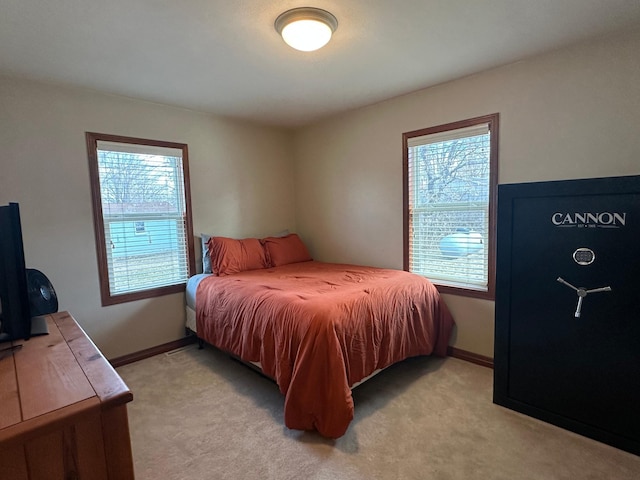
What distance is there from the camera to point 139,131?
3.07 metres

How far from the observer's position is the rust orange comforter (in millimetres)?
1915

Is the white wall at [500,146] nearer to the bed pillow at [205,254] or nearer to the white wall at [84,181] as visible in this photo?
the white wall at [84,181]

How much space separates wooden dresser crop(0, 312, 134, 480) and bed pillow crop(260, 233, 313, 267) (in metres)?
2.60

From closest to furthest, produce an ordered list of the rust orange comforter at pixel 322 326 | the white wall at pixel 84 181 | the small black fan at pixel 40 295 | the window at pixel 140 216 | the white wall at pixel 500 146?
the small black fan at pixel 40 295, the rust orange comforter at pixel 322 326, the white wall at pixel 500 146, the white wall at pixel 84 181, the window at pixel 140 216

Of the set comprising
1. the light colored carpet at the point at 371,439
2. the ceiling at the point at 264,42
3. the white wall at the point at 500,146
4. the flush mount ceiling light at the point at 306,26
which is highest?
the ceiling at the point at 264,42

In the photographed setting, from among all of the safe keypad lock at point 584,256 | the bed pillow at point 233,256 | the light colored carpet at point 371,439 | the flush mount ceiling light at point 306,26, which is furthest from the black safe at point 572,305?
the bed pillow at point 233,256

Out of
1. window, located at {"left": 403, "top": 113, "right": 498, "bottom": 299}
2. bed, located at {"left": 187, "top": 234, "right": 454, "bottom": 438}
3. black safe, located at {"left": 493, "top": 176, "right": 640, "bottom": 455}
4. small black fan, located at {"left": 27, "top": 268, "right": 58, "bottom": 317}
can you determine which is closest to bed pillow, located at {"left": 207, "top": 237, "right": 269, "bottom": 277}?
bed, located at {"left": 187, "top": 234, "right": 454, "bottom": 438}

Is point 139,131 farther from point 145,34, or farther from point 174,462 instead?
point 174,462

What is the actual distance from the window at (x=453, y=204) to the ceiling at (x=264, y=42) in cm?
52

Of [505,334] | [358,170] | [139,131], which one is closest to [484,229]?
[505,334]

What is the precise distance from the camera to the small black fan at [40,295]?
180cm

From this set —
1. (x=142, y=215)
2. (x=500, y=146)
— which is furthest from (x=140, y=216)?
(x=500, y=146)

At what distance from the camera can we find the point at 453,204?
2928mm

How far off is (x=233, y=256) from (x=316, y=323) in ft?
5.60
